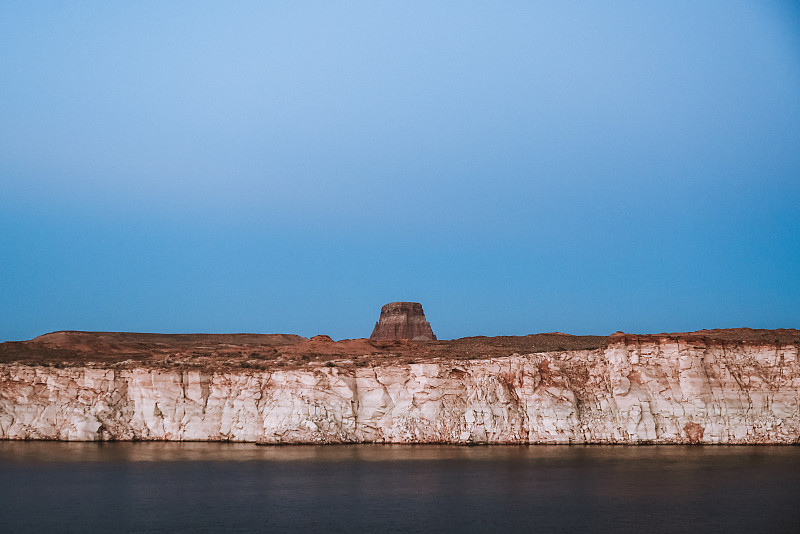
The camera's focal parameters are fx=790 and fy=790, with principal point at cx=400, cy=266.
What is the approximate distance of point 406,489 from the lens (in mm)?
33000

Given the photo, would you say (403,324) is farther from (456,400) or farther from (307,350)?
(456,400)

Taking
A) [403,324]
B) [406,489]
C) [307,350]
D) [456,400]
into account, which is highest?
[403,324]

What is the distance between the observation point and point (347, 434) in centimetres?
4775

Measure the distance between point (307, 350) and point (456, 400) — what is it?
2454 cm

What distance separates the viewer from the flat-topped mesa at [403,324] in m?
96.2

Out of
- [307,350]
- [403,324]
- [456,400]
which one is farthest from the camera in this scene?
[403,324]

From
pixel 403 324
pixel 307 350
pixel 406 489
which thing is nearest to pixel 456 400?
pixel 406 489

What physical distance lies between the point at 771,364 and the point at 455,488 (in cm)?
2323

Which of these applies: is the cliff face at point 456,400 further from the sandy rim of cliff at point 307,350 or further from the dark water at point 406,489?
the sandy rim of cliff at point 307,350

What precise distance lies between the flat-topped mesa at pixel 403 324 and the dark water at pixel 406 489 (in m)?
50.4

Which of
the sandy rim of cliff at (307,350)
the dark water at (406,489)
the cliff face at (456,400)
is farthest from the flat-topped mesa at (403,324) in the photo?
the dark water at (406,489)

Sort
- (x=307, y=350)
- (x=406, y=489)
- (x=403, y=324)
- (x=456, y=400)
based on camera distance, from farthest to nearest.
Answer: (x=403, y=324) → (x=307, y=350) → (x=456, y=400) → (x=406, y=489)

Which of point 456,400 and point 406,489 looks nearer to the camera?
point 406,489

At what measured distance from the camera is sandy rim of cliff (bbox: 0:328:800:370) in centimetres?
5231
